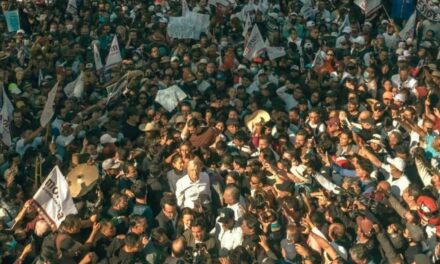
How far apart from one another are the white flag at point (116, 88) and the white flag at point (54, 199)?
460 cm

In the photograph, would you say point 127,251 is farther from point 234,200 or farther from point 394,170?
point 394,170

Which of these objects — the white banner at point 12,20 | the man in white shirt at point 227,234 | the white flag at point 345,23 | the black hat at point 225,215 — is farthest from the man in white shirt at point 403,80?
the white banner at point 12,20

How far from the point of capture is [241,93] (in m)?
14.4

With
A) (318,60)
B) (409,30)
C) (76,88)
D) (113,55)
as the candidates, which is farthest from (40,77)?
(409,30)

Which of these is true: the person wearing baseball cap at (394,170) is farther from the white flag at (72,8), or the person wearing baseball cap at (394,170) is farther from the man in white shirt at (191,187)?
the white flag at (72,8)

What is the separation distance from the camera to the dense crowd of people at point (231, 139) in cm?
927

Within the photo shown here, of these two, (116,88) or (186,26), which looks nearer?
(116,88)

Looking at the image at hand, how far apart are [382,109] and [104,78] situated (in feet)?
18.7

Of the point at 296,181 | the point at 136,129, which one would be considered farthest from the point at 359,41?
the point at 296,181

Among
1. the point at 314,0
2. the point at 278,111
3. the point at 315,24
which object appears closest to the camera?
the point at 278,111

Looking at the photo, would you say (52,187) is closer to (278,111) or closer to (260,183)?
(260,183)

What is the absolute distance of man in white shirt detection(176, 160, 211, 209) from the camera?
10.5 m

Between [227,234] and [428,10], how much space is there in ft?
35.8

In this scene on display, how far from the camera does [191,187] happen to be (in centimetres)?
1052
